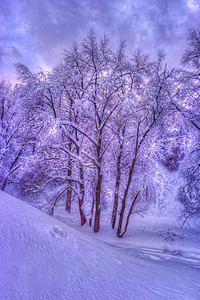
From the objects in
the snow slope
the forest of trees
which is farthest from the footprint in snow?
the forest of trees

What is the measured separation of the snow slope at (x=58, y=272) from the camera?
1149mm

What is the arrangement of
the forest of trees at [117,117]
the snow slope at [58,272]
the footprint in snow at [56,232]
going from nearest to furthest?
the snow slope at [58,272]
the footprint in snow at [56,232]
the forest of trees at [117,117]

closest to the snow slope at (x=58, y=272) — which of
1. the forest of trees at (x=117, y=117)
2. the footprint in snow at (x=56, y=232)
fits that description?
the footprint in snow at (x=56, y=232)

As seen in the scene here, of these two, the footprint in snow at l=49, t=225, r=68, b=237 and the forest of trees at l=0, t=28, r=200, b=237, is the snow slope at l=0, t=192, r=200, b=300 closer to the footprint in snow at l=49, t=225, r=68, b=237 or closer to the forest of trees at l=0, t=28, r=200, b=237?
the footprint in snow at l=49, t=225, r=68, b=237

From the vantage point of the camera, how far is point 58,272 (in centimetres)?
142

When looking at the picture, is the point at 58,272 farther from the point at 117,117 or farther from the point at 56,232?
the point at 117,117

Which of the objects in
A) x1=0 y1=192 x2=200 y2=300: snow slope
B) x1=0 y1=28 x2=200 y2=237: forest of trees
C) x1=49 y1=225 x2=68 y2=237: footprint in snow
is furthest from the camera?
x1=0 y1=28 x2=200 y2=237: forest of trees

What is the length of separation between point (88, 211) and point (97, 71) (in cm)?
737

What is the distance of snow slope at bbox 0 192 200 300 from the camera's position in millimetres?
1149

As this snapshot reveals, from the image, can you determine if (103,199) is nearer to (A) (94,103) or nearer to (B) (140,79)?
(A) (94,103)

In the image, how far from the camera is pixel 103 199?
916 cm

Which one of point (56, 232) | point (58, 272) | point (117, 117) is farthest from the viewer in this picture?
point (117, 117)

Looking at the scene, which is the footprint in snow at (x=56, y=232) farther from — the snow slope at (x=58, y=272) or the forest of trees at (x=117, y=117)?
the forest of trees at (x=117, y=117)

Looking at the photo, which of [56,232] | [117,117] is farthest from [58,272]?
[117,117]
